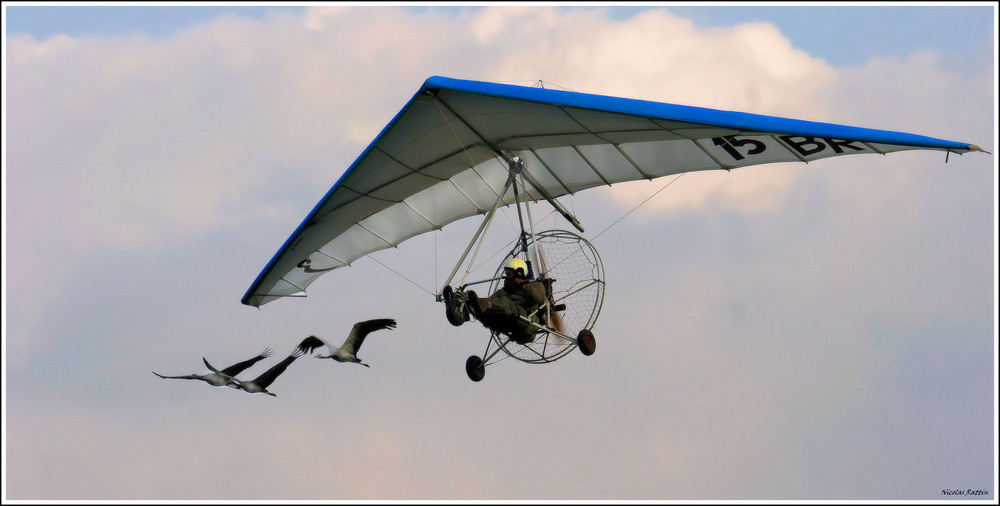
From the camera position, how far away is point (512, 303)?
1977 cm

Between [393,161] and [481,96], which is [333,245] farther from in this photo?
[481,96]

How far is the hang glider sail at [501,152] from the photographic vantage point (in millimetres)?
17875

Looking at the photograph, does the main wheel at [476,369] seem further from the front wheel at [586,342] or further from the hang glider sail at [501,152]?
the hang glider sail at [501,152]

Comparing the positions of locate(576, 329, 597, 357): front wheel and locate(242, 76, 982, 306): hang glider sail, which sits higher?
locate(242, 76, 982, 306): hang glider sail

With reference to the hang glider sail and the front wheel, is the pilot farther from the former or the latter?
the hang glider sail

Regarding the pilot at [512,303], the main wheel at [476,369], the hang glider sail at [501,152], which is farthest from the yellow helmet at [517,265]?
the main wheel at [476,369]

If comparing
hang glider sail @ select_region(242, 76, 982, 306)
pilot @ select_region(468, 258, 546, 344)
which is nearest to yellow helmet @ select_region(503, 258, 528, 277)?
pilot @ select_region(468, 258, 546, 344)

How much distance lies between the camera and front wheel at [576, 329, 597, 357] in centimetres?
2017

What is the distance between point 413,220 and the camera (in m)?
24.5

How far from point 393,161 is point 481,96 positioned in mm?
2986

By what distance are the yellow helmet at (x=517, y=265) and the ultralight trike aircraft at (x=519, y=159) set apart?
215mm

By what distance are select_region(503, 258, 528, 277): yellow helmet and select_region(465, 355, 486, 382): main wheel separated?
4.84 ft

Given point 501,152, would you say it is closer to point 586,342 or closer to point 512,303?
point 512,303

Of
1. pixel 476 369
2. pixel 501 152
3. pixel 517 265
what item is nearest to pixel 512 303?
pixel 517 265
